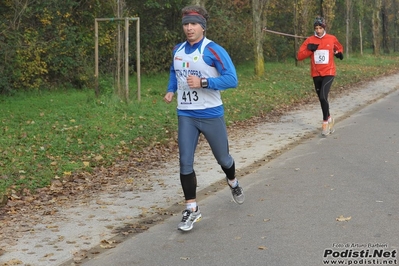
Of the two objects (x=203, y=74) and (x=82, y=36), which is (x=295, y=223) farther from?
(x=82, y=36)

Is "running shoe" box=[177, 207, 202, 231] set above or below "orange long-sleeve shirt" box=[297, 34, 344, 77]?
below

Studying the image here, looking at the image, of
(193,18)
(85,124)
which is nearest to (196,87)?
(193,18)

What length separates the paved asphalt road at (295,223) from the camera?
6.39 metres

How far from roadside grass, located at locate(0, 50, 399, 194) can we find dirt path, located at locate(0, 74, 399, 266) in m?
0.82

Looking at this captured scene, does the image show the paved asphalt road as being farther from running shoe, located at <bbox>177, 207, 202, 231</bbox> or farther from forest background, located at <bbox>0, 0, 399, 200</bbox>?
forest background, located at <bbox>0, 0, 399, 200</bbox>

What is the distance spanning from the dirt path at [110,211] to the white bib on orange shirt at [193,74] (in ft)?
4.36

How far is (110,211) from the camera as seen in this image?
27.5 feet

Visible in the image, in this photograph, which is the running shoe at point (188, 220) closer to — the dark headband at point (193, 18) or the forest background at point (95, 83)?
the dark headband at point (193, 18)

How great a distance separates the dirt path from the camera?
6.90m

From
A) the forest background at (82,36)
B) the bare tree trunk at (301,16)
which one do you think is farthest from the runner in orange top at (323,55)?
the bare tree trunk at (301,16)

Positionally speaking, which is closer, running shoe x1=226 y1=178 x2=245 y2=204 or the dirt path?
the dirt path

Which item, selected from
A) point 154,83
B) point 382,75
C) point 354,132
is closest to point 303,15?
point 382,75

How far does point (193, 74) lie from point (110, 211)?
6.34 feet

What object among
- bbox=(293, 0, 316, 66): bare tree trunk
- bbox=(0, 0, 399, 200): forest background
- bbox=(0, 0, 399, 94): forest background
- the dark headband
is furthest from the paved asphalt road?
bbox=(293, 0, 316, 66): bare tree trunk
